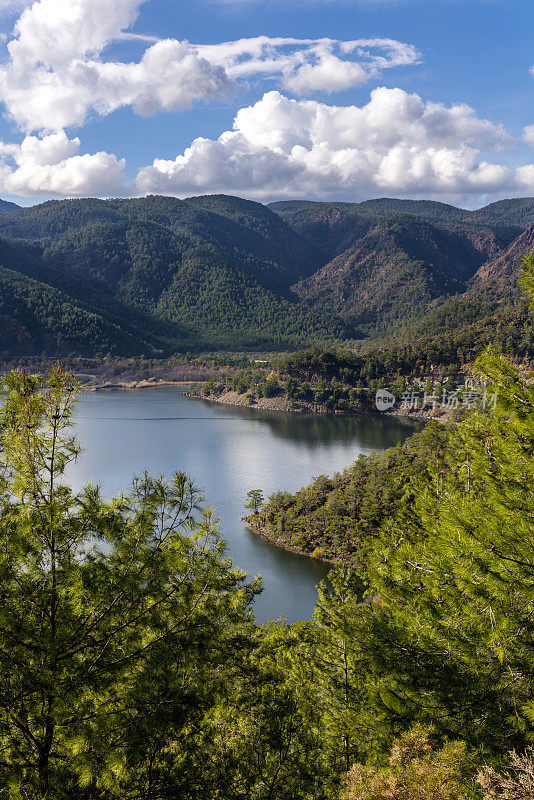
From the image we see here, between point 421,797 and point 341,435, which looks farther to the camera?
point 341,435

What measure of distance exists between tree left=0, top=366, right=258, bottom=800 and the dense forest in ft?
0.06

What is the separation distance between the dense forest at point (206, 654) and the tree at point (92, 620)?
0.06 ft

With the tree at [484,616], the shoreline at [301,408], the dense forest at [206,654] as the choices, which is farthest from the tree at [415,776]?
the shoreline at [301,408]

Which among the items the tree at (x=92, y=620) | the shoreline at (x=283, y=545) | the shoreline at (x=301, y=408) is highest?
the tree at (x=92, y=620)

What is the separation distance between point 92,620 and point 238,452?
53.4 meters

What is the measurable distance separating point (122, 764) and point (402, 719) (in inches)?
156

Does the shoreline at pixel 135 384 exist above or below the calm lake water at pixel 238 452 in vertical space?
above

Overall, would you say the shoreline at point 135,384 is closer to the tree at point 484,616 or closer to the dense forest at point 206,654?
the dense forest at point 206,654

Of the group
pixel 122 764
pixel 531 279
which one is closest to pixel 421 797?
pixel 122 764

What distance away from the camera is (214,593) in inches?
263

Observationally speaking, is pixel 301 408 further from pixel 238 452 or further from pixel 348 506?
pixel 348 506

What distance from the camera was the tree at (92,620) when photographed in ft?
17.4

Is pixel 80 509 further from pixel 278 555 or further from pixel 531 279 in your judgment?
pixel 278 555

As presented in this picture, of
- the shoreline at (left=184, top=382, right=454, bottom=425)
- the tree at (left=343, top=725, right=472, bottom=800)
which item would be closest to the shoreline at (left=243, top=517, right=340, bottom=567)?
the tree at (left=343, top=725, right=472, bottom=800)
